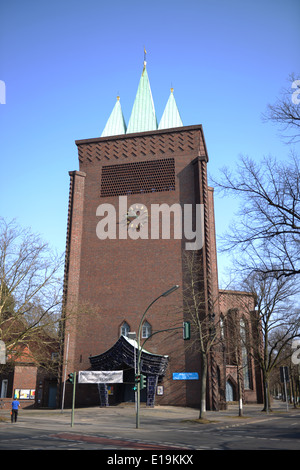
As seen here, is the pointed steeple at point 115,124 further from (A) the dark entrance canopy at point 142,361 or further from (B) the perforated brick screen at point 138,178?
(A) the dark entrance canopy at point 142,361

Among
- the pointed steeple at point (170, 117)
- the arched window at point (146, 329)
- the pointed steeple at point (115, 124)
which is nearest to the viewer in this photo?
the arched window at point (146, 329)

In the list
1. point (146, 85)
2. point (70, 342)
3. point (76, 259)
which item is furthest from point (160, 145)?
point (70, 342)

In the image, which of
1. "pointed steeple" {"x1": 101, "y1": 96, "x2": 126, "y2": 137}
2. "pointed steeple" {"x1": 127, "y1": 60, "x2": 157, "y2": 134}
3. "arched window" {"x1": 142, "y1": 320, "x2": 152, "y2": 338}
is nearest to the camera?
"arched window" {"x1": 142, "y1": 320, "x2": 152, "y2": 338}

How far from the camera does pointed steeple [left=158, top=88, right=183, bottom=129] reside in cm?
4613

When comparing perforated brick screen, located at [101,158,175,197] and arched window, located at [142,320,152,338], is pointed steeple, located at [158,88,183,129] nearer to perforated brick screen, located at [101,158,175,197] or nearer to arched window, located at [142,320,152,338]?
perforated brick screen, located at [101,158,175,197]

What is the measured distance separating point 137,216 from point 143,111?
1442 cm

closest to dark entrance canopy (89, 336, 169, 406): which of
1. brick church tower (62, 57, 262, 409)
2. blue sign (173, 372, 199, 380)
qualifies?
brick church tower (62, 57, 262, 409)

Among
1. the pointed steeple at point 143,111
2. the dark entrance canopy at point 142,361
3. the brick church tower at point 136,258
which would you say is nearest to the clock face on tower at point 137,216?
the brick church tower at point 136,258

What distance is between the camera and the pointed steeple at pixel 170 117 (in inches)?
1816

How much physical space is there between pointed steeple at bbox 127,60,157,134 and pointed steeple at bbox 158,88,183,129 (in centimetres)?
111

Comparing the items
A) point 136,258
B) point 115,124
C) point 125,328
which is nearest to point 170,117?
point 115,124

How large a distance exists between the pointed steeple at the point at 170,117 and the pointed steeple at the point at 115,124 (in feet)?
Answer: 15.8
